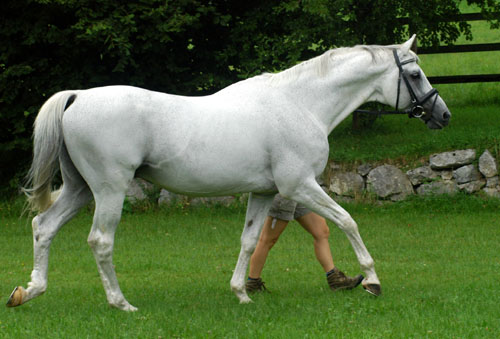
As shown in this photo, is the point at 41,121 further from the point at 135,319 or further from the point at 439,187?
the point at 439,187

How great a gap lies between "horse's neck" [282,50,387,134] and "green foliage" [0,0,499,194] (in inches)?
185

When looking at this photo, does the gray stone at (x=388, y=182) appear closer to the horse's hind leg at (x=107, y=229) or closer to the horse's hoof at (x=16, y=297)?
the horse's hind leg at (x=107, y=229)

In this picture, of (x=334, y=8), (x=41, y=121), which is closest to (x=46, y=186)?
(x=41, y=121)

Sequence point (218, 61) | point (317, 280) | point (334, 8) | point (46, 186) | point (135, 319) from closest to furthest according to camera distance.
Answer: point (135, 319) → point (46, 186) → point (317, 280) → point (334, 8) → point (218, 61)

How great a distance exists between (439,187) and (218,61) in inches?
174

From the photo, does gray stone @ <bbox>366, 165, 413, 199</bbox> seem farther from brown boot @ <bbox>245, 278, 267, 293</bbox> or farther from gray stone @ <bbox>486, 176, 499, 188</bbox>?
brown boot @ <bbox>245, 278, 267, 293</bbox>

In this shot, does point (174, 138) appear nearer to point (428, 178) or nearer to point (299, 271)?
point (299, 271)

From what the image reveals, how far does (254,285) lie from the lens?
7184 mm

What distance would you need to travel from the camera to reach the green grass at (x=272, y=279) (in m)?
5.55

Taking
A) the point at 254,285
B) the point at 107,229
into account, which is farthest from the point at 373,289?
the point at 107,229

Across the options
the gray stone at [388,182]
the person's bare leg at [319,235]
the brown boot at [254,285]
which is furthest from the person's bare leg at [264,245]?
the gray stone at [388,182]

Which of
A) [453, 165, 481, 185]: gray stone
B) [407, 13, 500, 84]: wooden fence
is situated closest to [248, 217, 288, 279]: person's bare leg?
[453, 165, 481, 185]: gray stone

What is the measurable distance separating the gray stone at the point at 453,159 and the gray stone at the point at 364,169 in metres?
1.00

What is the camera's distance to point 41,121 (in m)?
6.02
